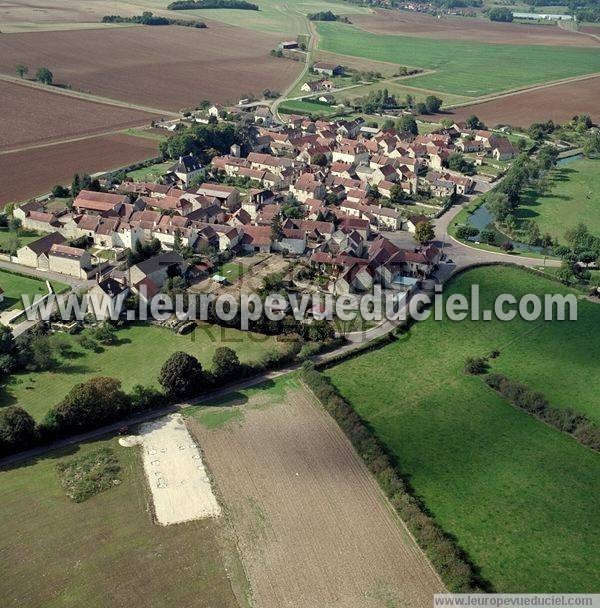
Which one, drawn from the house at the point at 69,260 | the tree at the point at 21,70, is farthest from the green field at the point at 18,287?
the tree at the point at 21,70

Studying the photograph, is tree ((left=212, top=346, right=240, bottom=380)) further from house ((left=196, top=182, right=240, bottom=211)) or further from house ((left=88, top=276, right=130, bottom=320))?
house ((left=196, top=182, right=240, bottom=211))

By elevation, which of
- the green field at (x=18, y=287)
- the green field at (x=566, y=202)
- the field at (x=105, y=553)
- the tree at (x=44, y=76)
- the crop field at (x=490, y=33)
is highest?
the crop field at (x=490, y=33)

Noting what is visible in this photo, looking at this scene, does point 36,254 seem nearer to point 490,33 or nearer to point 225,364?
point 225,364

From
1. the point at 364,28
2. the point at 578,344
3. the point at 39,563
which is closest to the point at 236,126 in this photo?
the point at 578,344

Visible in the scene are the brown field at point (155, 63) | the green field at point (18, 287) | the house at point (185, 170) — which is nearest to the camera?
the green field at point (18, 287)

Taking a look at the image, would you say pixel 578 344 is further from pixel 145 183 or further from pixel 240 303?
pixel 145 183

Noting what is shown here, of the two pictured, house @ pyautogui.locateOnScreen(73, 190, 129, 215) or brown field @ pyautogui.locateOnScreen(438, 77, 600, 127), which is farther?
brown field @ pyautogui.locateOnScreen(438, 77, 600, 127)

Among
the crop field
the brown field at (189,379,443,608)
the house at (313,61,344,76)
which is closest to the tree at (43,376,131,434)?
the brown field at (189,379,443,608)

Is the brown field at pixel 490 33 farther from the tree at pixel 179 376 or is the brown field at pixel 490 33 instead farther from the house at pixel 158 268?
the tree at pixel 179 376
